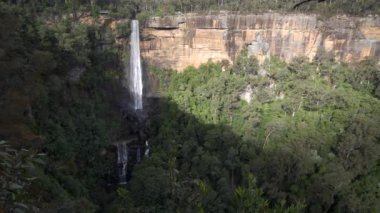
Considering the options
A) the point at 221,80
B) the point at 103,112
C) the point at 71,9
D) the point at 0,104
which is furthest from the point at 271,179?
the point at 71,9

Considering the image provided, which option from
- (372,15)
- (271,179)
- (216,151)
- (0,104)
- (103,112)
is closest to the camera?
(0,104)

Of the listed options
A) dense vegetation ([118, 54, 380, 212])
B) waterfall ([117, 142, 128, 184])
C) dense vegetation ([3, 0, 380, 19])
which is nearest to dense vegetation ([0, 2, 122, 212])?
waterfall ([117, 142, 128, 184])

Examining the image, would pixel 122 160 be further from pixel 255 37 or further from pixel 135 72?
pixel 255 37

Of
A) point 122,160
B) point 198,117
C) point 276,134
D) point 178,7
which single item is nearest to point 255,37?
point 178,7

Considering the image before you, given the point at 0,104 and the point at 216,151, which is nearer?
the point at 0,104

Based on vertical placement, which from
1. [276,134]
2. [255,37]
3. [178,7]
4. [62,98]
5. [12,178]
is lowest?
[276,134]

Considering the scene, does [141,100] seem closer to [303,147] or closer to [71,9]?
[71,9]
